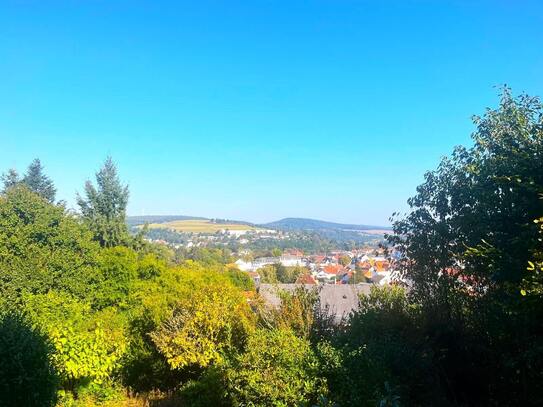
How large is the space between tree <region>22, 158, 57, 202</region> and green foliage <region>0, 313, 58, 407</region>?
27.9 meters

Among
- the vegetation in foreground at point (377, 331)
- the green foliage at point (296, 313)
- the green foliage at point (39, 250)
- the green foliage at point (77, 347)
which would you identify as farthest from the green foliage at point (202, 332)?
the green foliage at point (39, 250)

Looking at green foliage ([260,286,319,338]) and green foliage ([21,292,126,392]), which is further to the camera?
green foliage ([21,292,126,392])

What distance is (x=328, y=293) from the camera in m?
30.6

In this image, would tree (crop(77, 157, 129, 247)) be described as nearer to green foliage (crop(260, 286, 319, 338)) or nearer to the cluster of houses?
green foliage (crop(260, 286, 319, 338))

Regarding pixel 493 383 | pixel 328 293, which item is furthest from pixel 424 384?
pixel 328 293

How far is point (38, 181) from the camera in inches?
1262

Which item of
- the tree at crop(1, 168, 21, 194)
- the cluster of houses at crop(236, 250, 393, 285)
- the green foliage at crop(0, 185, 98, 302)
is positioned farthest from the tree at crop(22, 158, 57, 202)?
the cluster of houses at crop(236, 250, 393, 285)

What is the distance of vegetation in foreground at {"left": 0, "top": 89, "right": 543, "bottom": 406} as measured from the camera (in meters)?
5.84

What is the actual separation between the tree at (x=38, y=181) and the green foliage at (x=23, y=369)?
1097 inches

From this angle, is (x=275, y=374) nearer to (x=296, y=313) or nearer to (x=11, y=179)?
(x=296, y=313)

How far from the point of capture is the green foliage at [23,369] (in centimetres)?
669

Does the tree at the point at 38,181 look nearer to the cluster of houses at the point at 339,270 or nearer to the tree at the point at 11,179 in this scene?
the tree at the point at 11,179

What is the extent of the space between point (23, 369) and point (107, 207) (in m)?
20.4

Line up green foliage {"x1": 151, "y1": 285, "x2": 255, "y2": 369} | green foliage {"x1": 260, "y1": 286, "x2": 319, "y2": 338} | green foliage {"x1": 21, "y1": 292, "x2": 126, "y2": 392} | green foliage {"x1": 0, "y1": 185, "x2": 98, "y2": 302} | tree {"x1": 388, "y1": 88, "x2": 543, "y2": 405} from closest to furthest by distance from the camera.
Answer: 1. tree {"x1": 388, "y1": 88, "x2": 543, "y2": 405}
2. green foliage {"x1": 260, "y1": 286, "x2": 319, "y2": 338}
3. green foliage {"x1": 21, "y1": 292, "x2": 126, "y2": 392}
4. green foliage {"x1": 151, "y1": 285, "x2": 255, "y2": 369}
5. green foliage {"x1": 0, "y1": 185, "x2": 98, "y2": 302}
